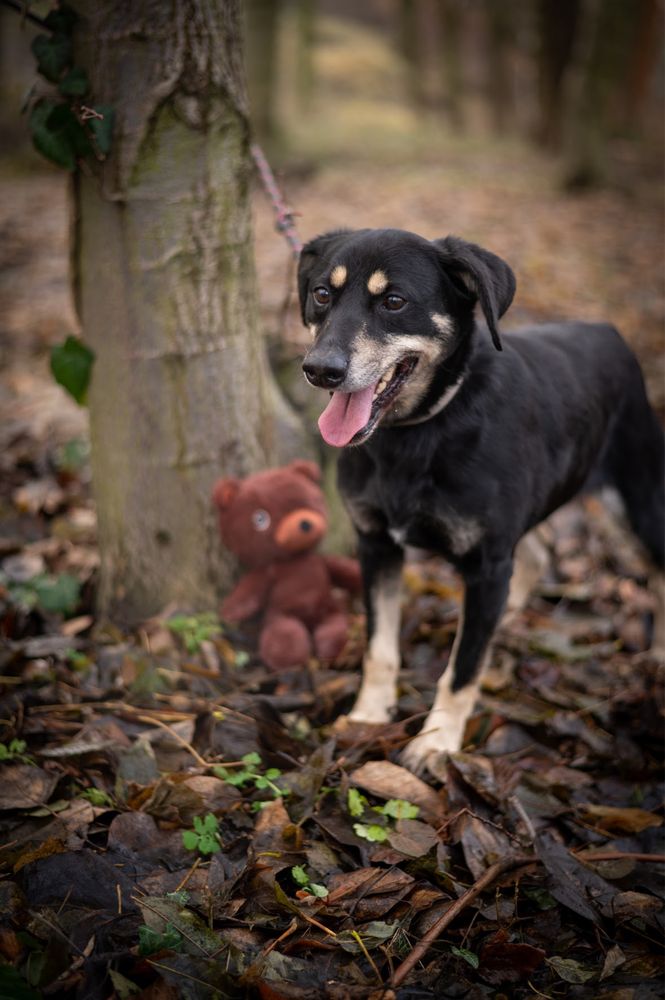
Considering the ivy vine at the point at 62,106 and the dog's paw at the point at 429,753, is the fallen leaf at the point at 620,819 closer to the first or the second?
the dog's paw at the point at 429,753

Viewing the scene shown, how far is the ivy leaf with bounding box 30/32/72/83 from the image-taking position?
289 cm

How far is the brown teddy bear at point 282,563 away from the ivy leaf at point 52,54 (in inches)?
66.3

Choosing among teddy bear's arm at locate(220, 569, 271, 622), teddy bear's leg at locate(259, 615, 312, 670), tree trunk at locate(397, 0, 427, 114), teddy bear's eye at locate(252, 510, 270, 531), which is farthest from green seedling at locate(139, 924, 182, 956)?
tree trunk at locate(397, 0, 427, 114)

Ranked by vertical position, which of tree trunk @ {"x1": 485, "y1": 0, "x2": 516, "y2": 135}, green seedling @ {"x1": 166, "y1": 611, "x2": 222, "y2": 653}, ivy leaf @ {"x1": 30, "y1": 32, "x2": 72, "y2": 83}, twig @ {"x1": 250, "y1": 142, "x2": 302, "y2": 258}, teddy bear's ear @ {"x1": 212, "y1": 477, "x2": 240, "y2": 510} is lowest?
green seedling @ {"x1": 166, "y1": 611, "x2": 222, "y2": 653}

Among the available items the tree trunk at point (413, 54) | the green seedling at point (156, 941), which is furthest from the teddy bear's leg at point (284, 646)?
the tree trunk at point (413, 54)

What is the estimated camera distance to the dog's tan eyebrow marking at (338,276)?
274 centimetres

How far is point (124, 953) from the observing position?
1.92 meters

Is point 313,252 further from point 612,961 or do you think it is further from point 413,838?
point 612,961

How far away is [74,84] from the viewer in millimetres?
2869

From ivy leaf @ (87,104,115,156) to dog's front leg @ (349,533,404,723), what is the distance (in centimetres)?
177

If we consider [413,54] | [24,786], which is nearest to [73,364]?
[24,786]

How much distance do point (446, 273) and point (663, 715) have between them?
6.76ft

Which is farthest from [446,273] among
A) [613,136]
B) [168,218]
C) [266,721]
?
[613,136]

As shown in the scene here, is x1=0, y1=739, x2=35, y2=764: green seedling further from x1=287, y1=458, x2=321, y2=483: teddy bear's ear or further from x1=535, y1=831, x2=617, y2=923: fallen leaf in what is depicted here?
x1=535, y1=831, x2=617, y2=923: fallen leaf
